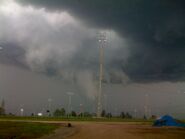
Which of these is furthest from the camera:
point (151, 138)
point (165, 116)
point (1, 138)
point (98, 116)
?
point (98, 116)

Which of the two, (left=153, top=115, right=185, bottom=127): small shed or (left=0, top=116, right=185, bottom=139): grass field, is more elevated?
(left=153, top=115, right=185, bottom=127): small shed

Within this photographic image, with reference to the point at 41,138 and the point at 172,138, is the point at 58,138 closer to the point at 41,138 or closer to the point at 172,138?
the point at 41,138

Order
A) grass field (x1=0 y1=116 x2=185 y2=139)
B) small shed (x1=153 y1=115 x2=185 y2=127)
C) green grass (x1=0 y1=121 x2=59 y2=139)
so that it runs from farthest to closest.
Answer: small shed (x1=153 y1=115 x2=185 y2=127)
grass field (x1=0 y1=116 x2=185 y2=139)
green grass (x1=0 y1=121 x2=59 y2=139)

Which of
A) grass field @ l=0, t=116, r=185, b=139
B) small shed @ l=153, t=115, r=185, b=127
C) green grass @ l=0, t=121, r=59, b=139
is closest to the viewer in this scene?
green grass @ l=0, t=121, r=59, b=139

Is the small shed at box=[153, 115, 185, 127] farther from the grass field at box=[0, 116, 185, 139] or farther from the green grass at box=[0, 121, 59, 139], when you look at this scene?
the green grass at box=[0, 121, 59, 139]

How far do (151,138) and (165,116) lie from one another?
1729 inches

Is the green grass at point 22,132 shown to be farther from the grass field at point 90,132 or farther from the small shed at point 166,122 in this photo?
the small shed at point 166,122

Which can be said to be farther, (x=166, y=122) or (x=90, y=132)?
(x=166, y=122)

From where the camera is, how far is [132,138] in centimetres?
3684

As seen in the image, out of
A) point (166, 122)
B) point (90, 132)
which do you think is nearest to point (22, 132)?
point (90, 132)

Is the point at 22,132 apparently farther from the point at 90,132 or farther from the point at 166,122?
the point at 166,122

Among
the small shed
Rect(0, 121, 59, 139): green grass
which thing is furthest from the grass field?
the small shed

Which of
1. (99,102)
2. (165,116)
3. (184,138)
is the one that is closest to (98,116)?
(99,102)

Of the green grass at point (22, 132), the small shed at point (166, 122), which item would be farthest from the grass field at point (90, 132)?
the small shed at point (166, 122)
